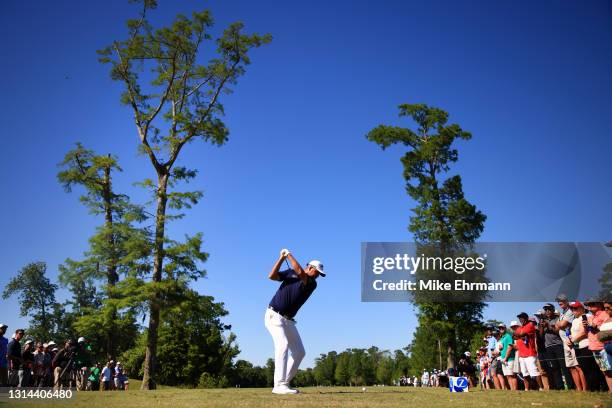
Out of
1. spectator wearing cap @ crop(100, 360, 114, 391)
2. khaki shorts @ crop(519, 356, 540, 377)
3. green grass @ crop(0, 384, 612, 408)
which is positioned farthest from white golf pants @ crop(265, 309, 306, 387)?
spectator wearing cap @ crop(100, 360, 114, 391)

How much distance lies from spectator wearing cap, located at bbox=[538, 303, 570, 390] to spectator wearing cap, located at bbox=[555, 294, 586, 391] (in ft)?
1.04

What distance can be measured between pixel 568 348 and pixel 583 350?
0.53 m

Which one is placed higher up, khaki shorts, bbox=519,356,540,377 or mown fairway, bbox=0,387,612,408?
khaki shorts, bbox=519,356,540,377

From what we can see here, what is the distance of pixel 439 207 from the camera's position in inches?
1271

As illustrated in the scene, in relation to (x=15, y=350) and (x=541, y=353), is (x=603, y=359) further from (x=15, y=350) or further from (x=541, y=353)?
(x=15, y=350)

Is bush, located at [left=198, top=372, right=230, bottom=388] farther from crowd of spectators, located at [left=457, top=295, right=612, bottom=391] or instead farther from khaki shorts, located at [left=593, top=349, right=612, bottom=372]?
khaki shorts, located at [left=593, top=349, right=612, bottom=372]

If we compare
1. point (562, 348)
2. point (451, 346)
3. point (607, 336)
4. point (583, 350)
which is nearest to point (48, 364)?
point (562, 348)

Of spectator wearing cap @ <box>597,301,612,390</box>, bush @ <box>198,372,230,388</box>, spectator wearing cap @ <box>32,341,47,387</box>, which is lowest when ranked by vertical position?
bush @ <box>198,372,230,388</box>

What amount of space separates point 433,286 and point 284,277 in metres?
24.5

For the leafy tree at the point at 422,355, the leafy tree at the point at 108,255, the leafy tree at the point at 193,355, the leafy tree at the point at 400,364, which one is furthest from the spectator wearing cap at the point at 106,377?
the leafy tree at the point at 400,364

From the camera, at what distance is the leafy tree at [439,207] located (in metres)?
31.0

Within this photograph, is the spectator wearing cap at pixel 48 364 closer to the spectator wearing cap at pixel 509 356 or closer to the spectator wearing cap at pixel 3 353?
the spectator wearing cap at pixel 3 353

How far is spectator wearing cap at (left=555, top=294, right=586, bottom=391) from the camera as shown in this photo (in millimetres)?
11523

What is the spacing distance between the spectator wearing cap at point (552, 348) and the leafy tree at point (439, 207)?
17.0 metres
